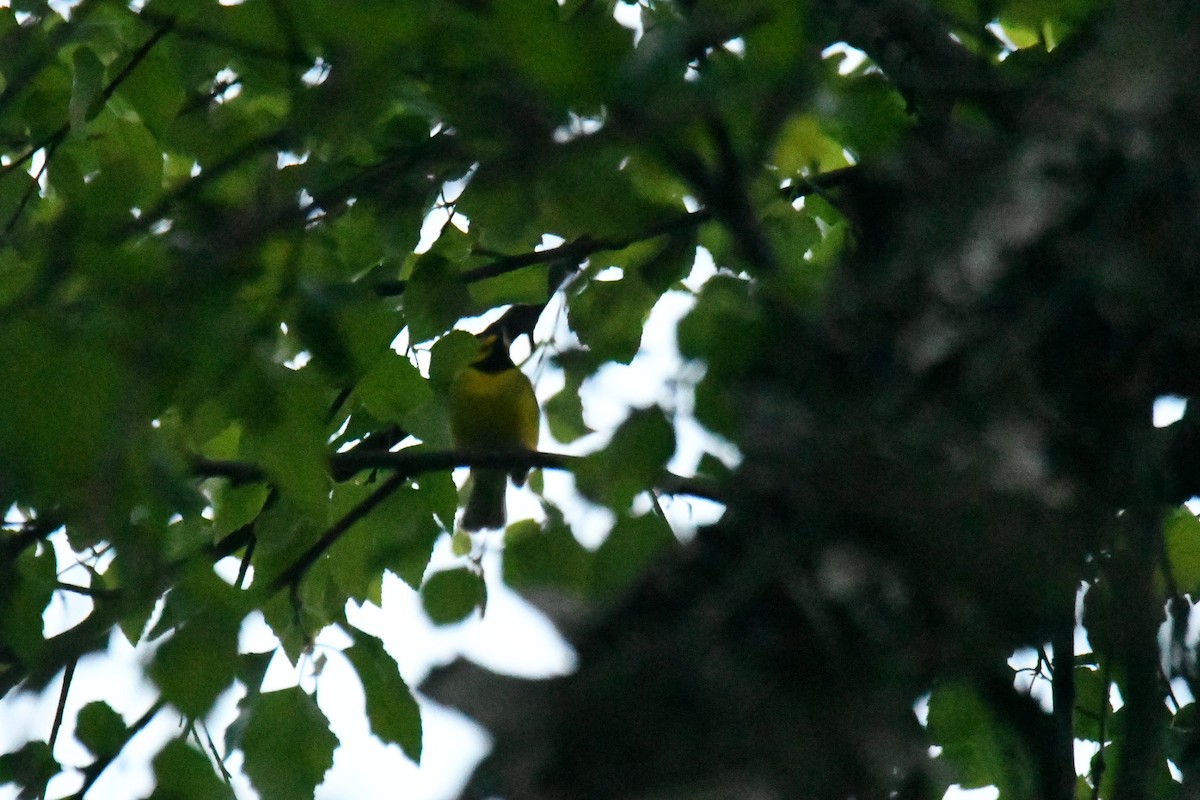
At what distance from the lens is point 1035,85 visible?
49.6 inches

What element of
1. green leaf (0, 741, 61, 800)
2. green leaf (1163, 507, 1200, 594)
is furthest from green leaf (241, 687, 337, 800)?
green leaf (1163, 507, 1200, 594)

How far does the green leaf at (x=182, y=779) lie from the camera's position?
165 centimetres

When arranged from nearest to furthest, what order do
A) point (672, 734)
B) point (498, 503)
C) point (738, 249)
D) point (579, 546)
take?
1. point (672, 734)
2. point (738, 249)
3. point (579, 546)
4. point (498, 503)

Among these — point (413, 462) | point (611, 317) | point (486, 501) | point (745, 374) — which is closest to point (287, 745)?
point (413, 462)

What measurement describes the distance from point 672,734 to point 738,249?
621 mm

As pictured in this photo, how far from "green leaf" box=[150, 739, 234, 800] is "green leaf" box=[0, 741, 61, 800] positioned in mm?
172

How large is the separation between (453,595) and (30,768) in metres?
0.62

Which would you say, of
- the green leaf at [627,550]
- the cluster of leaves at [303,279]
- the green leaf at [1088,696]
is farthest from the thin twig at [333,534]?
the green leaf at [1088,696]

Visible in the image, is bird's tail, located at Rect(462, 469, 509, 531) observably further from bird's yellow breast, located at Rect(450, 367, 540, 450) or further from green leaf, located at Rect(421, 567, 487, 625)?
green leaf, located at Rect(421, 567, 487, 625)

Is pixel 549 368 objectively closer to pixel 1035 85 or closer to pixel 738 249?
pixel 738 249

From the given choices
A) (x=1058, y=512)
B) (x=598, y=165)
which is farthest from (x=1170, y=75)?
(x=598, y=165)

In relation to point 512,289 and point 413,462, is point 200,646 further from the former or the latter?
point 512,289

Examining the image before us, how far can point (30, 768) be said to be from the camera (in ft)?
5.60

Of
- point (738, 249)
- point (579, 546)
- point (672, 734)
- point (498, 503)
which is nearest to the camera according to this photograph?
point (672, 734)
